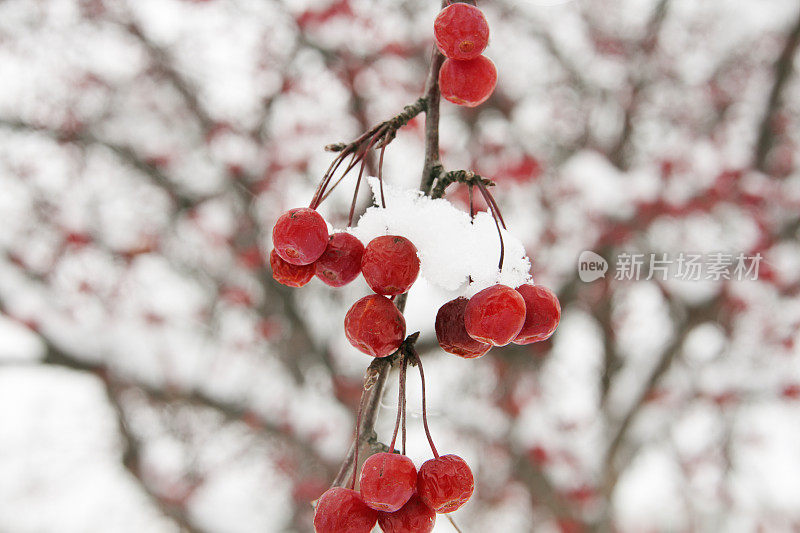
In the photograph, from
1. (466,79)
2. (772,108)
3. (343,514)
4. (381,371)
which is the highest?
(772,108)

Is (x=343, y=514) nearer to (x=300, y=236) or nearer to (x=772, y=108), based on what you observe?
(x=300, y=236)

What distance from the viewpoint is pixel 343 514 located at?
727 millimetres

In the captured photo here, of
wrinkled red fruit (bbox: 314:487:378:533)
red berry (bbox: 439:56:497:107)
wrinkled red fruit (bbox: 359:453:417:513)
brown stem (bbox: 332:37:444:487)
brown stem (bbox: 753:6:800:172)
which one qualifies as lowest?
wrinkled red fruit (bbox: 314:487:378:533)

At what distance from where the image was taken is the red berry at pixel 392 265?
2.33 feet

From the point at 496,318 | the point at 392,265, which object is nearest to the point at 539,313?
the point at 496,318

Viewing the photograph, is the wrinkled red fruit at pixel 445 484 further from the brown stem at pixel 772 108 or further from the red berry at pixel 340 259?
the brown stem at pixel 772 108

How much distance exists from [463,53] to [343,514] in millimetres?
743

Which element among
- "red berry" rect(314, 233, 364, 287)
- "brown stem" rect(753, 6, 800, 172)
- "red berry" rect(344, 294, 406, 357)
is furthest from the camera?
"brown stem" rect(753, 6, 800, 172)

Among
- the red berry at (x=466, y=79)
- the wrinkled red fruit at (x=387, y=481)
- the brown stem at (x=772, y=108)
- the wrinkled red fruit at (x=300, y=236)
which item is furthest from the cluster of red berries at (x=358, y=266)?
the brown stem at (x=772, y=108)

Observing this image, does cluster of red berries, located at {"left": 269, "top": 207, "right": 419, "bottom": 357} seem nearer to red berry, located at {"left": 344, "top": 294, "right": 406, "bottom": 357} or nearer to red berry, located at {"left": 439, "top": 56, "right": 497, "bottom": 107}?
red berry, located at {"left": 344, "top": 294, "right": 406, "bottom": 357}

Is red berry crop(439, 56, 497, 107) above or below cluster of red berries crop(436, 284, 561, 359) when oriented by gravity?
above

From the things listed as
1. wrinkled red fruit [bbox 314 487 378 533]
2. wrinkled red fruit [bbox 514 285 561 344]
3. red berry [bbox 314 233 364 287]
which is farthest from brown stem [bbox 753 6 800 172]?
wrinkled red fruit [bbox 314 487 378 533]

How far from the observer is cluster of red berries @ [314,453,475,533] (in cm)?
70

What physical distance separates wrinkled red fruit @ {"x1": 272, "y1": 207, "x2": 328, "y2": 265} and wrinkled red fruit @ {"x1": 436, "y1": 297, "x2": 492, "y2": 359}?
21 centimetres
